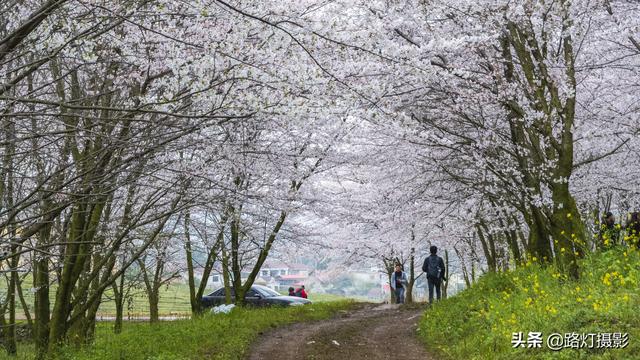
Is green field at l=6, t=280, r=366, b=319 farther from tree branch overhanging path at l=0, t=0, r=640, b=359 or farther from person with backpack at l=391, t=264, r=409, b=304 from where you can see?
person with backpack at l=391, t=264, r=409, b=304

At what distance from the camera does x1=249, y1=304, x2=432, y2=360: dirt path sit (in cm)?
935

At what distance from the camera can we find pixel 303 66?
241 inches

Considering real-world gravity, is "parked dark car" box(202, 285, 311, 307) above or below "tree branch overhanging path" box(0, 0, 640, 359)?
below

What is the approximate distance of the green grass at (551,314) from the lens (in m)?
6.11

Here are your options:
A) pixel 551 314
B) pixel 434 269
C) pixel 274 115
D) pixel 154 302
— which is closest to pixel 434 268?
pixel 434 269

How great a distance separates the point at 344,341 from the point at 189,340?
2727mm

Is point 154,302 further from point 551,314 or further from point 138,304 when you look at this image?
point 551,314

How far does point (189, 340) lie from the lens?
33.2 ft

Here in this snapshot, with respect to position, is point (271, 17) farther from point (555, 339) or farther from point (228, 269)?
point (228, 269)

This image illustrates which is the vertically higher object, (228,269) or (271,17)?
(271,17)

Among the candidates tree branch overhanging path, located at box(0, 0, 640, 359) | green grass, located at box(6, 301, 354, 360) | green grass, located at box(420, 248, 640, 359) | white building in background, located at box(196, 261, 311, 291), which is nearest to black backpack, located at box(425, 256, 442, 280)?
tree branch overhanging path, located at box(0, 0, 640, 359)

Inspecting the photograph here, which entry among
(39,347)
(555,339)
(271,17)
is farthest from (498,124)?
(39,347)

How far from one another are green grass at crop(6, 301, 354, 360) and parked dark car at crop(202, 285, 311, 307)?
21.5 ft

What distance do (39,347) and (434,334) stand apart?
268 inches
